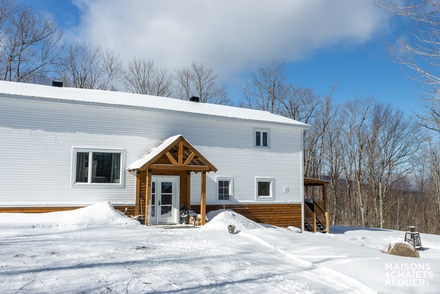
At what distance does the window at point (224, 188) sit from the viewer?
16609 mm

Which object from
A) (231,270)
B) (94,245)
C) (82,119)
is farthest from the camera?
(82,119)

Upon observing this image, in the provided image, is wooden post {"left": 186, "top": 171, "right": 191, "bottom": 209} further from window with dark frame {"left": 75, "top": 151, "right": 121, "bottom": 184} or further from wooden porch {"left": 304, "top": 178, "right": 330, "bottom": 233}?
wooden porch {"left": 304, "top": 178, "right": 330, "bottom": 233}

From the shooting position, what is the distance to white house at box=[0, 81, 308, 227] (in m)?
13.1

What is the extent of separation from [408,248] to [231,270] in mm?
5273

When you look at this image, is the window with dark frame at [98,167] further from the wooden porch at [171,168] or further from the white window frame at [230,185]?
the white window frame at [230,185]

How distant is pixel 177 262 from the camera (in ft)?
26.4

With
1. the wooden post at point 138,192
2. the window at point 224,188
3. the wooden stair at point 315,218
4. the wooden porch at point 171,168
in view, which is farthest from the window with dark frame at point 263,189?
the wooden post at point 138,192

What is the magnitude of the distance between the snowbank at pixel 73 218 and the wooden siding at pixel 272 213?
4.49 metres

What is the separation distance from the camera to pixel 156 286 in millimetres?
6148

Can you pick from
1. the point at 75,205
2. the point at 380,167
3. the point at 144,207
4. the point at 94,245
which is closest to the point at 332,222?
the point at 380,167

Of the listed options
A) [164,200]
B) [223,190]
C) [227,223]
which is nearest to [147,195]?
[164,200]

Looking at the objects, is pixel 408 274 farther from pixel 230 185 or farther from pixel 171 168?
pixel 230 185

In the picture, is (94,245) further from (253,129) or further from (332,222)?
(332,222)

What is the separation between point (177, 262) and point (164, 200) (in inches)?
291
